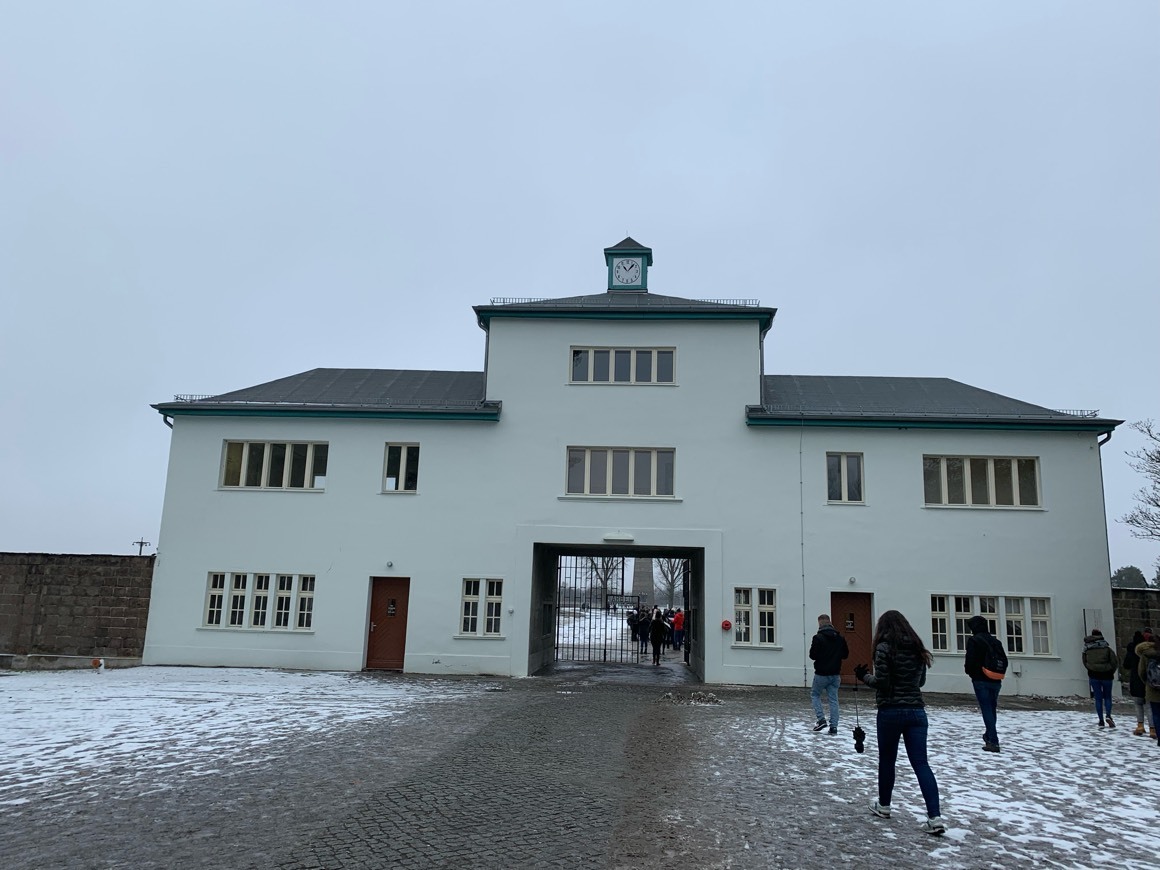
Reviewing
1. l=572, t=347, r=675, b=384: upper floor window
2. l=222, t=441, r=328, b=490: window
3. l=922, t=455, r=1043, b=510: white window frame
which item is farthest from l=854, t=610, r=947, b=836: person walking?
l=222, t=441, r=328, b=490: window

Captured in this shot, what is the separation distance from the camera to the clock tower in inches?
956

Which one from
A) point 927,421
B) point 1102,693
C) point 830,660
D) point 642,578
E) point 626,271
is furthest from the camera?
point 642,578

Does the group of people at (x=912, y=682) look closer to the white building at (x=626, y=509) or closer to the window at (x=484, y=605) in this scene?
the white building at (x=626, y=509)

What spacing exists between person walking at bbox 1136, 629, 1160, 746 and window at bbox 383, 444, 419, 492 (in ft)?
50.9

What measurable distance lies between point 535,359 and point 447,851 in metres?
16.0

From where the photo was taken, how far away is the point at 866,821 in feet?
24.4

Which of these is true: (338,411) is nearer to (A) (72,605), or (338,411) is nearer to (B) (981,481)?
(A) (72,605)

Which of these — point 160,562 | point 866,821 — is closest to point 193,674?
point 160,562

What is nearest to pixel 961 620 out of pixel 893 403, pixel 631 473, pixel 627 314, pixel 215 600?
pixel 893 403

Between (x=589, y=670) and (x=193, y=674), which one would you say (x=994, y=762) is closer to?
(x=589, y=670)

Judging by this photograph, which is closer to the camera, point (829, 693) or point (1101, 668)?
point (829, 693)

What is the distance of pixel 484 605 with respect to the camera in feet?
66.9

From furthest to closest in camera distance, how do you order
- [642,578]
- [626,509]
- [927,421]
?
1. [642,578]
2. [626,509]
3. [927,421]

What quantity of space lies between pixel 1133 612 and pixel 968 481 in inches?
181
